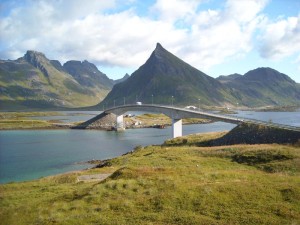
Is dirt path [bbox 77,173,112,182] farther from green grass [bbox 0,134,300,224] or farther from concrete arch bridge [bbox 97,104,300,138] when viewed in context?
concrete arch bridge [bbox 97,104,300,138]

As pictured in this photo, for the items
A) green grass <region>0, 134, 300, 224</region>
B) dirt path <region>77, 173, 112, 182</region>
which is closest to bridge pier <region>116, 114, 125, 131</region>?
dirt path <region>77, 173, 112, 182</region>

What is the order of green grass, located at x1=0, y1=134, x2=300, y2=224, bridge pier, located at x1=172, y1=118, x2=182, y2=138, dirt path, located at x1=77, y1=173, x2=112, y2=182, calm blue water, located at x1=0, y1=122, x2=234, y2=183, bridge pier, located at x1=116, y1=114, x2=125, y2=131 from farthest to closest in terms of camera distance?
bridge pier, located at x1=116, y1=114, x2=125, y2=131
bridge pier, located at x1=172, y1=118, x2=182, y2=138
calm blue water, located at x1=0, y1=122, x2=234, y2=183
dirt path, located at x1=77, y1=173, x2=112, y2=182
green grass, located at x1=0, y1=134, x2=300, y2=224

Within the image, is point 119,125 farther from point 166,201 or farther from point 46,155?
point 166,201

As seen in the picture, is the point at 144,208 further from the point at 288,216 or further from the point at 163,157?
the point at 163,157

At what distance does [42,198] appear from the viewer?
3406cm

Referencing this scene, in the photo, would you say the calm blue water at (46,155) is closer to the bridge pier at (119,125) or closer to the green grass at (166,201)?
the green grass at (166,201)

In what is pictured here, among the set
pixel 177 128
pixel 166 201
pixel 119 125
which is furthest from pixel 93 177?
pixel 119 125

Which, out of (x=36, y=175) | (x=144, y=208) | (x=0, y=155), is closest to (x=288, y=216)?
(x=144, y=208)

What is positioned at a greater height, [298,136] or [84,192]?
[298,136]

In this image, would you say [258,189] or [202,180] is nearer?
[258,189]

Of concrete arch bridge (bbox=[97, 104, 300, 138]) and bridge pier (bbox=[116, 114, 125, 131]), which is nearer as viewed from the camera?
concrete arch bridge (bbox=[97, 104, 300, 138])

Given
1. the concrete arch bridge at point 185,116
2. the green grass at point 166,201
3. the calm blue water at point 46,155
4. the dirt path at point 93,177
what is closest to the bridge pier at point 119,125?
the concrete arch bridge at point 185,116

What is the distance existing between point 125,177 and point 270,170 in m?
18.9

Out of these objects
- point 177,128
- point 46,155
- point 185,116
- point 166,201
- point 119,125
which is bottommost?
point 46,155
